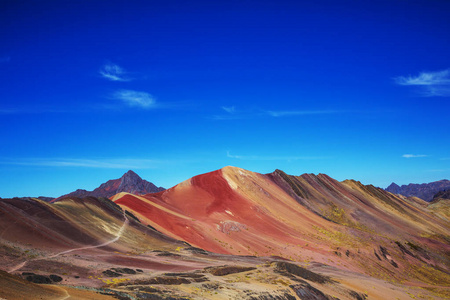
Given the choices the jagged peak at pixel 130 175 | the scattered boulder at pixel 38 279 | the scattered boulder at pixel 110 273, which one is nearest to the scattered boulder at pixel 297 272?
the scattered boulder at pixel 110 273

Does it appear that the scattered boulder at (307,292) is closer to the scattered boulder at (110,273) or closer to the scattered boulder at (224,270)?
the scattered boulder at (224,270)

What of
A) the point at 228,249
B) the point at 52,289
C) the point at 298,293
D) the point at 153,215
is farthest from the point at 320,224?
the point at 52,289

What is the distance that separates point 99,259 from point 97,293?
40.2 feet

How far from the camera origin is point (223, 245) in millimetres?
52812

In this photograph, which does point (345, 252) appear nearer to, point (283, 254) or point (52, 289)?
point (283, 254)

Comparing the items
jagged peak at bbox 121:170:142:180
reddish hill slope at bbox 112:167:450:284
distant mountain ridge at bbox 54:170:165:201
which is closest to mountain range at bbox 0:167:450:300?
reddish hill slope at bbox 112:167:450:284

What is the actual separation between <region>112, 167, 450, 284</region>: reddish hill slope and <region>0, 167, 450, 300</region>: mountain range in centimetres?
32

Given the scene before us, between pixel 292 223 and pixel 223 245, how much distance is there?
22.8 m

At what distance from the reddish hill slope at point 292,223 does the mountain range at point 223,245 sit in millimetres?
321

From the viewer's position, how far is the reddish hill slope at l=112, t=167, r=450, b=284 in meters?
55.9

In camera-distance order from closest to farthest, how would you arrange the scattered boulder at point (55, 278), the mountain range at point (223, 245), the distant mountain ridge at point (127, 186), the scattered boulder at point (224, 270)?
the scattered boulder at point (55, 278), the mountain range at point (223, 245), the scattered boulder at point (224, 270), the distant mountain ridge at point (127, 186)

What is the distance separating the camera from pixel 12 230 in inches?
1332

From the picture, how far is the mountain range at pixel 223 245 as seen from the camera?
25.7 m

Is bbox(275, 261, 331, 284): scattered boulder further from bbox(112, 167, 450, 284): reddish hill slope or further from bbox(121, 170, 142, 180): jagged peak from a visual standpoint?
bbox(121, 170, 142, 180): jagged peak
